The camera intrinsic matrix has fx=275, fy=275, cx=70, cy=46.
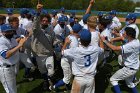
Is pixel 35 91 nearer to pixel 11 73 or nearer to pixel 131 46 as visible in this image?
pixel 11 73

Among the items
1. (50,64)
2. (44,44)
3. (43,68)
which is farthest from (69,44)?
(43,68)

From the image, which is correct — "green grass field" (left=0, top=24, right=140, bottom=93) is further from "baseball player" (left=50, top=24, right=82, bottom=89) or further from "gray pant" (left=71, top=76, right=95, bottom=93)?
"gray pant" (left=71, top=76, right=95, bottom=93)

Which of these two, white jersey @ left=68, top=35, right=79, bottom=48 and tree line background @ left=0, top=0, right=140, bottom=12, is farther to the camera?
tree line background @ left=0, top=0, right=140, bottom=12

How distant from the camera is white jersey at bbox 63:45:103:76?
18.6ft

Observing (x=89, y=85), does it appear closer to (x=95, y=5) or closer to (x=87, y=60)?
(x=87, y=60)

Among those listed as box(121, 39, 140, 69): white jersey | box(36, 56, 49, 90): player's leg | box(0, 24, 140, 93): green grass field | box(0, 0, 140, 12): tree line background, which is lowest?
box(0, 0, 140, 12): tree line background

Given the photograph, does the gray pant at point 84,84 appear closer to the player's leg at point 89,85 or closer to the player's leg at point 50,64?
the player's leg at point 89,85

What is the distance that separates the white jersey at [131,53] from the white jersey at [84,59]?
1207 millimetres

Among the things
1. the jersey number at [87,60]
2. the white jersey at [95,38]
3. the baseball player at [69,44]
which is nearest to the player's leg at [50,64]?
the baseball player at [69,44]

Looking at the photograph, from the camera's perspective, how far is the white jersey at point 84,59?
566cm

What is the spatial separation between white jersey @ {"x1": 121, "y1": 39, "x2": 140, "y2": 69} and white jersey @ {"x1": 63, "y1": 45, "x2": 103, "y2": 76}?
1207 millimetres

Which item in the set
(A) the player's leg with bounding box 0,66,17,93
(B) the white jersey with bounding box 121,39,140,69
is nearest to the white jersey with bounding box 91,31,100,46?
(B) the white jersey with bounding box 121,39,140,69

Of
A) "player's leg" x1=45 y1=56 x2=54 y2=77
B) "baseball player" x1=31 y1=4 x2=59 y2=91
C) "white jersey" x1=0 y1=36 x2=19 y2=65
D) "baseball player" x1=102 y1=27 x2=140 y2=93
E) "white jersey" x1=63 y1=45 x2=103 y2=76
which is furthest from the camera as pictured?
"player's leg" x1=45 y1=56 x2=54 y2=77

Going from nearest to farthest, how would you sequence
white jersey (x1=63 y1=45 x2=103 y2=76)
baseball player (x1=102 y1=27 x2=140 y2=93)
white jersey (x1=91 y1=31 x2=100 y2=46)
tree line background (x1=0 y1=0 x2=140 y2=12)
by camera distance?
white jersey (x1=63 y1=45 x2=103 y2=76) < baseball player (x1=102 y1=27 x2=140 y2=93) < white jersey (x1=91 y1=31 x2=100 y2=46) < tree line background (x1=0 y1=0 x2=140 y2=12)
